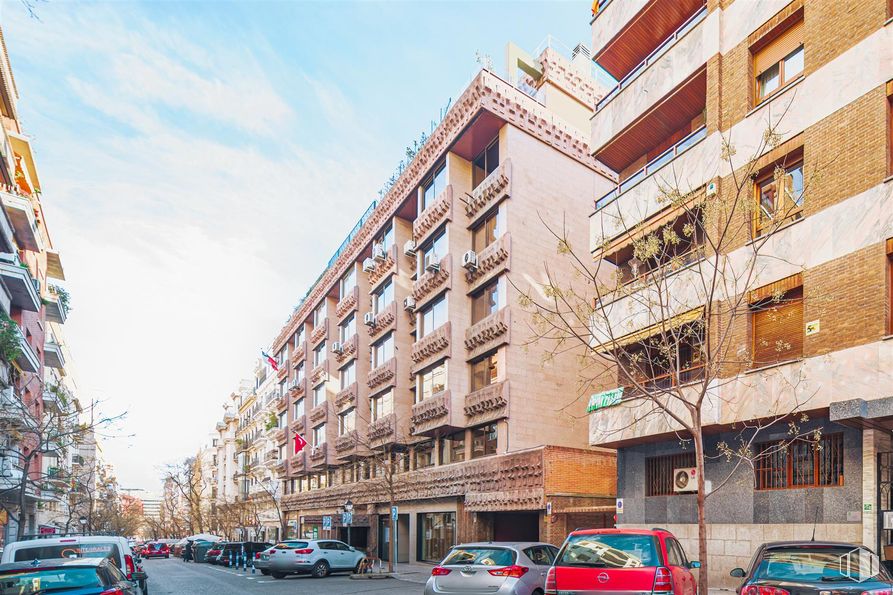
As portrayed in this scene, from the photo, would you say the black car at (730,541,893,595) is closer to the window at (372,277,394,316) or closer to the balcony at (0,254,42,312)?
the balcony at (0,254,42,312)

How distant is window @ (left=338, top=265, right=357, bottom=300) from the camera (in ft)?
153

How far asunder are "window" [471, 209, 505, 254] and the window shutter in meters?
12.4

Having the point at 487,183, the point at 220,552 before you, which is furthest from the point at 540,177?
the point at 220,552

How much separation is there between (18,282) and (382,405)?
18.0 m

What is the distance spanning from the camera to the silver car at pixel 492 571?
11.6 metres

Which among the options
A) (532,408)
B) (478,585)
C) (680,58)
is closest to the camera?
(478,585)

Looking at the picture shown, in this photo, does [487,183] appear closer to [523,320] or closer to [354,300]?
[523,320]

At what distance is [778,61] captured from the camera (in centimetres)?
1752

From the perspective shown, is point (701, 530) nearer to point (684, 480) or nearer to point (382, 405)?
point (684, 480)

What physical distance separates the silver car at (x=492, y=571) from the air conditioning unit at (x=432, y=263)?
20.2 m

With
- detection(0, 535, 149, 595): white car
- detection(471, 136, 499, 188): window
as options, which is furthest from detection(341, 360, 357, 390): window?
detection(0, 535, 149, 595): white car

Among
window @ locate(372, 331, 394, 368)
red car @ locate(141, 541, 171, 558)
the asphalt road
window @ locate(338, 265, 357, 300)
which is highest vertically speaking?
window @ locate(338, 265, 357, 300)

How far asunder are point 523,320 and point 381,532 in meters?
17.1

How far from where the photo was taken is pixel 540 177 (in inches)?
A: 1166
